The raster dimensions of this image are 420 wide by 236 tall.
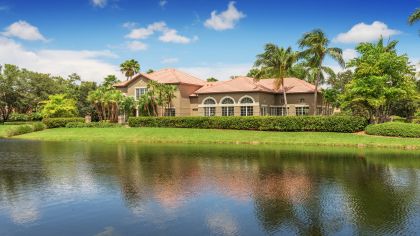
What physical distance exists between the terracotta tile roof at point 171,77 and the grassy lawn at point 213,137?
44.2 ft

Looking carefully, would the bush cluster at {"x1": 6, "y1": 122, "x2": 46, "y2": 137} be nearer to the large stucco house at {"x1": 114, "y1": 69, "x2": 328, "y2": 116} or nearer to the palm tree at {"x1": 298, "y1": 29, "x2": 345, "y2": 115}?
the large stucco house at {"x1": 114, "y1": 69, "x2": 328, "y2": 116}

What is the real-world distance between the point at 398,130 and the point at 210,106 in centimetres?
2845

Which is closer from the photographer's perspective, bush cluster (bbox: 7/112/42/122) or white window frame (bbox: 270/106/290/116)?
white window frame (bbox: 270/106/290/116)

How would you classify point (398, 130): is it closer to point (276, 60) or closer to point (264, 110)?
point (276, 60)

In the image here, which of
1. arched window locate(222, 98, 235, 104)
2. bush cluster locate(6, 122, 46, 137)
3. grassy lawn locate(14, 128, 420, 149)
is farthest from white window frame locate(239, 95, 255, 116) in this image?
bush cluster locate(6, 122, 46, 137)

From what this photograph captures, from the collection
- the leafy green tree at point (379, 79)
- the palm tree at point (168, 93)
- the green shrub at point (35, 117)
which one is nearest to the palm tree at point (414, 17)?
the leafy green tree at point (379, 79)

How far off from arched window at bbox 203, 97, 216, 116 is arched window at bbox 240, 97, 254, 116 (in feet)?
15.0

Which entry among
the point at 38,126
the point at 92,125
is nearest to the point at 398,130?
the point at 92,125

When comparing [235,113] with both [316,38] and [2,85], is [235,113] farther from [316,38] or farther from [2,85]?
[2,85]

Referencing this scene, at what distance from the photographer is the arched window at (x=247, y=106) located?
2259 inches

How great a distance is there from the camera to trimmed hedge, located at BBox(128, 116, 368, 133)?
143 ft

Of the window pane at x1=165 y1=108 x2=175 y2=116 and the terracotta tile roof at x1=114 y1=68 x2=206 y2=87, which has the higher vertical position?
the terracotta tile roof at x1=114 y1=68 x2=206 y2=87

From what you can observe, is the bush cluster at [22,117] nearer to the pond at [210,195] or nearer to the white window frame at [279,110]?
the white window frame at [279,110]

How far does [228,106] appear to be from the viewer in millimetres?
59156
